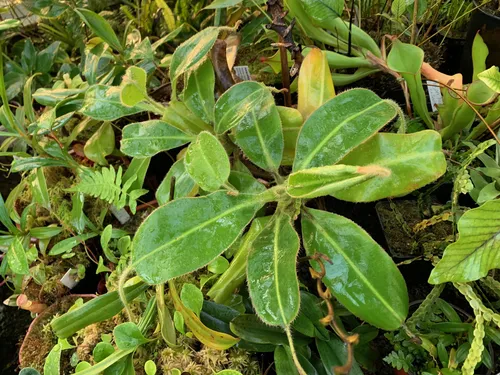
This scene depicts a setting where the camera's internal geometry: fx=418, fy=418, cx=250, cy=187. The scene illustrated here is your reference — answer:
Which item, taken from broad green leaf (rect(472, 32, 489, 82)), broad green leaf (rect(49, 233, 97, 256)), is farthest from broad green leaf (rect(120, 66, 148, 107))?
broad green leaf (rect(472, 32, 489, 82))

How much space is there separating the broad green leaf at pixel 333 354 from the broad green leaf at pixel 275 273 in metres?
0.18

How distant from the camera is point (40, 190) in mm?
952

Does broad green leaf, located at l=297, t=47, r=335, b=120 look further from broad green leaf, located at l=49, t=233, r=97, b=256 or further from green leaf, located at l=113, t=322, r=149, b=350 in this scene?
broad green leaf, located at l=49, t=233, r=97, b=256

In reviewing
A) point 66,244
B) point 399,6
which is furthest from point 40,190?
point 399,6

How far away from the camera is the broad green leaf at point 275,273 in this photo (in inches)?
20.7

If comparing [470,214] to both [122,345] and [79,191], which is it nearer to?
[122,345]

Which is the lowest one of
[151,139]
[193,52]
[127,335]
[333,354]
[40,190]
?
[333,354]

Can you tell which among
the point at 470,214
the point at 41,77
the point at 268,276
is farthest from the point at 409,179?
the point at 41,77

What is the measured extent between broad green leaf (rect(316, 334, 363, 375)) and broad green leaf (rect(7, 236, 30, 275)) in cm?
61

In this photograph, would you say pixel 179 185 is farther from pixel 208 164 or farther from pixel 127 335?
pixel 127 335

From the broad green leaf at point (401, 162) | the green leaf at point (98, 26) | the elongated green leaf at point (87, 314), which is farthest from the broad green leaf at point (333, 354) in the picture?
the green leaf at point (98, 26)

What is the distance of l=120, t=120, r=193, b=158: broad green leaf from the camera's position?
74cm

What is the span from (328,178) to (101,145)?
0.68m

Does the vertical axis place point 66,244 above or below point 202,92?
below
